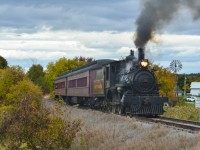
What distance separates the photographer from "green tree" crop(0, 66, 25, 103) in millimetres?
32281

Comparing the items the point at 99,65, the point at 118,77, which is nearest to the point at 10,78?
the point at 99,65

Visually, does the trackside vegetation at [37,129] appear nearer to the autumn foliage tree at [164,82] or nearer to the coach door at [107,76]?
the coach door at [107,76]

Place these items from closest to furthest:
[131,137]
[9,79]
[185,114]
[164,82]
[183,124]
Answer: [131,137]
[183,124]
[185,114]
[9,79]
[164,82]

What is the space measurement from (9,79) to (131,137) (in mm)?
19533

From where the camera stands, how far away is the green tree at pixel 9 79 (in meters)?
32.3

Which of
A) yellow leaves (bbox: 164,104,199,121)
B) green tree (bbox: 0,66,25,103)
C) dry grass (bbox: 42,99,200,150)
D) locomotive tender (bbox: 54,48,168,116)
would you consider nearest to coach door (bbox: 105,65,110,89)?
locomotive tender (bbox: 54,48,168,116)

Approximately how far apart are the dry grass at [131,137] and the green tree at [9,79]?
569 inches

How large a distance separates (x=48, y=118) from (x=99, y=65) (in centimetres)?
1514

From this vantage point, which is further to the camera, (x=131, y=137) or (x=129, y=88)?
(x=129, y=88)

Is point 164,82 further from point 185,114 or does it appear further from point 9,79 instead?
point 9,79

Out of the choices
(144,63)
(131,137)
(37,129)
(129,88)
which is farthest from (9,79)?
(131,137)

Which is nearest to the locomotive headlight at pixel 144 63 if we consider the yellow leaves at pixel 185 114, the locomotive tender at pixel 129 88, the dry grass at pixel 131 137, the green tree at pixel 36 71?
the locomotive tender at pixel 129 88

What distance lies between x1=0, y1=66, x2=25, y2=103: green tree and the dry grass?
47.4 ft

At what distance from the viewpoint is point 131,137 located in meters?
14.9
